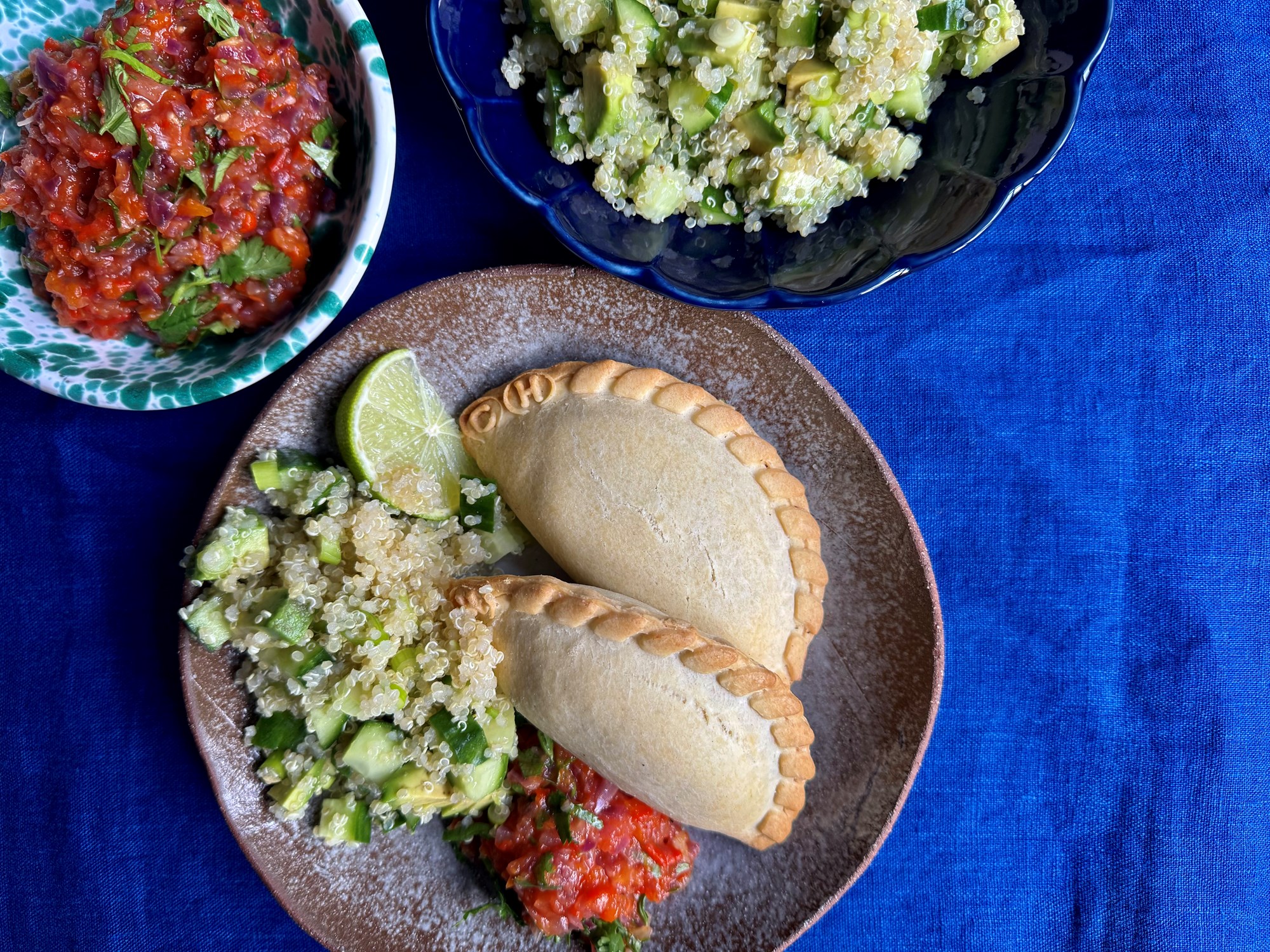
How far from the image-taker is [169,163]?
1.43 meters

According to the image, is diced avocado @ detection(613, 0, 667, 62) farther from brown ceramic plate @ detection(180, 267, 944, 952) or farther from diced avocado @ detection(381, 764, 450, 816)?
diced avocado @ detection(381, 764, 450, 816)

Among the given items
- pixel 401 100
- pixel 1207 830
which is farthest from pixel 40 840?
pixel 1207 830

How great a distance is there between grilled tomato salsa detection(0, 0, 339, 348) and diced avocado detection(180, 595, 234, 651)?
55 cm

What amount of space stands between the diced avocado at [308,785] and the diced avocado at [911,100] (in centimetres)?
170

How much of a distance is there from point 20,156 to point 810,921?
2.19m

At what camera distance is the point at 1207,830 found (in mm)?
2088

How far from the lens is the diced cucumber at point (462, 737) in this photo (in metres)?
1.63

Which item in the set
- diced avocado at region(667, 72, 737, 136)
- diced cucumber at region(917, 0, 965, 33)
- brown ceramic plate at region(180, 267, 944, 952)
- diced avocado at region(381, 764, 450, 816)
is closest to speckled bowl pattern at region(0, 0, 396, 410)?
brown ceramic plate at region(180, 267, 944, 952)

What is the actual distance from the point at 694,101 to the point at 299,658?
1.31 m

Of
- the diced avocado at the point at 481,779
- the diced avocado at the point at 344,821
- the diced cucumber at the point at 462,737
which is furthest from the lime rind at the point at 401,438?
the diced avocado at the point at 344,821

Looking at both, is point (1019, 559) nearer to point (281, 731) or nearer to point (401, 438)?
point (401, 438)

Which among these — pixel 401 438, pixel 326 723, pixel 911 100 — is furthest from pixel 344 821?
pixel 911 100

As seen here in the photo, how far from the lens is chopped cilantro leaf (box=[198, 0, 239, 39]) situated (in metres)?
1.40

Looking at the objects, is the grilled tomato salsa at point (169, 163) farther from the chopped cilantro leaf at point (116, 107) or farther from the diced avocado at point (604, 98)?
the diced avocado at point (604, 98)
